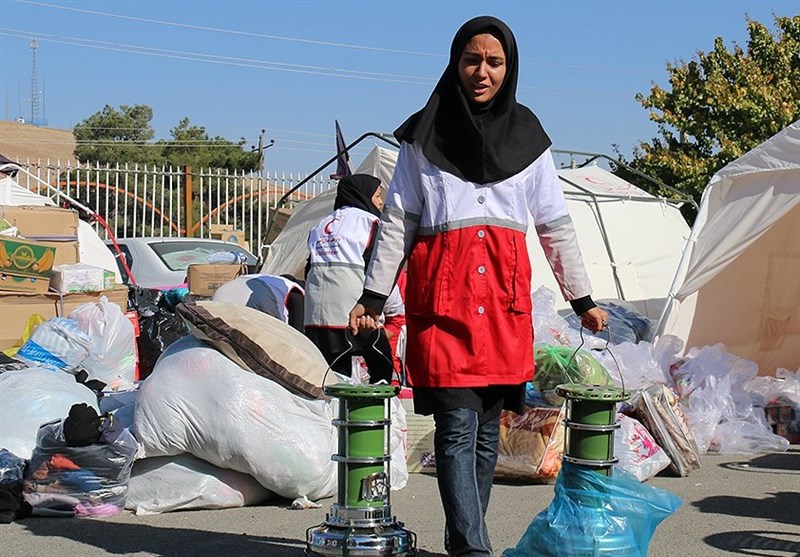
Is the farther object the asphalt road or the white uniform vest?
the white uniform vest

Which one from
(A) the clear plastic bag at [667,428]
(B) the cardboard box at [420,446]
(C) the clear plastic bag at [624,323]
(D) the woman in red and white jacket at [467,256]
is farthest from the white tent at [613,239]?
(D) the woman in red and white jacket at [467,256]

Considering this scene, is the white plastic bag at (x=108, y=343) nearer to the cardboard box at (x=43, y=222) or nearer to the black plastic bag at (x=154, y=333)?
the black plastic bag at (x=154, y=333)

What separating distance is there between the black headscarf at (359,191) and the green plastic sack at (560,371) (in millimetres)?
1219

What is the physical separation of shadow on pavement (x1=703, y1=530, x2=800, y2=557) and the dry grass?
58.0 m

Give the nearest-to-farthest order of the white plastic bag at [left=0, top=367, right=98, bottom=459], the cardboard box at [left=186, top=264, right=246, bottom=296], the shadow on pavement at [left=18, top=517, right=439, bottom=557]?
the shadow on pavement at [left=18, top=517, right=439, bottom=557] < the white plastic bag at [left=0, top=367, right=98, bottom=459] < the cardboard box at [left=186, top=264, right=246, bottom=296]

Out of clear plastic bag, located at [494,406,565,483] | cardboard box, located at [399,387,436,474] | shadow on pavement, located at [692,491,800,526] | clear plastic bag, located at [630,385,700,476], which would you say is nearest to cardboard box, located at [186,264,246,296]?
cardboard box, located at [399,387,436,474]

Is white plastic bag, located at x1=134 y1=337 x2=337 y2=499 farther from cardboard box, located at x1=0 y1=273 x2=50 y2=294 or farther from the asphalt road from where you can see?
cardboard box, located at x1=0 y1=273 x2=50 y2=294

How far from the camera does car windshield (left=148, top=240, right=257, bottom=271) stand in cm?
1234

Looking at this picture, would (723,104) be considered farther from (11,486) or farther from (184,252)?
(11,486)

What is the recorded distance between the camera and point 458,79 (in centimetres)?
Answer: 372

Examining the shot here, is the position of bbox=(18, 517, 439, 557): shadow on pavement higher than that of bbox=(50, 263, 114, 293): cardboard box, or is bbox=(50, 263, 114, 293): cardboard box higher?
bbox=(50, 263, 114, 293): cardboard box

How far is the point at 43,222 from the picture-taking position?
948cm

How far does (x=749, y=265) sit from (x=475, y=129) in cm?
598

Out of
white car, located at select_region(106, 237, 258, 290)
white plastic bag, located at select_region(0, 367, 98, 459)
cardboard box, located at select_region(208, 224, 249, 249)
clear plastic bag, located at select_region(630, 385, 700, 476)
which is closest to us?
white plastic bag, located at select_region(0, 367, 98, 459)
